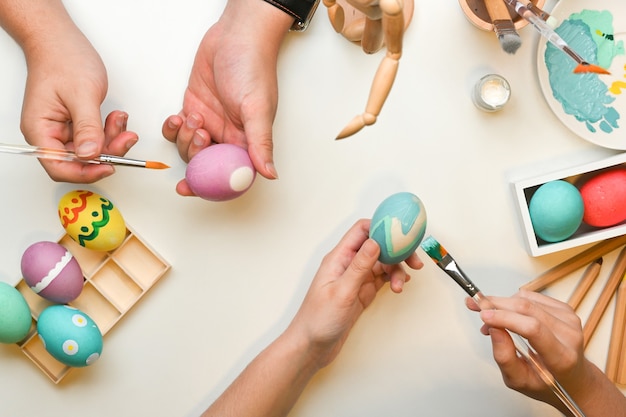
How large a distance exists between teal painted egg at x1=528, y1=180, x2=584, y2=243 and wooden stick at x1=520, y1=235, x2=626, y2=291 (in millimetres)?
60

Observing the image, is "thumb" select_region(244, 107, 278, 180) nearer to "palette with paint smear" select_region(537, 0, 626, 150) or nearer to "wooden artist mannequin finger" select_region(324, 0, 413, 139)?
"wooden artist mannequin finger" select_region(324, 0, 413, 139)

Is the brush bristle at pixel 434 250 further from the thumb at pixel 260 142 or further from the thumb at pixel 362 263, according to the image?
the thumb at pixel 260 142

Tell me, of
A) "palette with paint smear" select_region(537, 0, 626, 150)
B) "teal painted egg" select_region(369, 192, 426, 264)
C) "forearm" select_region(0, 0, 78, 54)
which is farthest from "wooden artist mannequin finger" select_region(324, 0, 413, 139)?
"forearm" select_region(0, 0, 78, 54)

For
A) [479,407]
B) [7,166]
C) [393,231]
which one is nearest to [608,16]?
[393,231]

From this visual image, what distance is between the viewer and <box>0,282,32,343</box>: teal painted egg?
3.34ft

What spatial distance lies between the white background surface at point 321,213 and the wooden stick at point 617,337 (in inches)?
0.9

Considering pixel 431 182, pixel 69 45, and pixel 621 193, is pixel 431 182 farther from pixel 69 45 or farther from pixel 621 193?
pixel 69 45

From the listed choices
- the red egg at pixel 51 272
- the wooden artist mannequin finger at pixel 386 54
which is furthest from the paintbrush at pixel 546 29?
the red egg at pixel 51 272

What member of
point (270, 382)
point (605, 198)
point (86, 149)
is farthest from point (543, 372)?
point (86, 149)

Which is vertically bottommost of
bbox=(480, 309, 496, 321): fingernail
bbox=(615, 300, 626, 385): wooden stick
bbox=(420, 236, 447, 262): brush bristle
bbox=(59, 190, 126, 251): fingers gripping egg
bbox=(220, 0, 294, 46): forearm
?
bbox=(615, 300, 626, 385): wooden stick

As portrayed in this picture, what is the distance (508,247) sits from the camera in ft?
3.75

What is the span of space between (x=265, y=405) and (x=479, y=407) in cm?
41

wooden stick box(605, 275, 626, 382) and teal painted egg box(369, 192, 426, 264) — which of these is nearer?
teal painted egg box(369, 192, 426, 264)

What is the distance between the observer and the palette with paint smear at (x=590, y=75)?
1.11 metres
